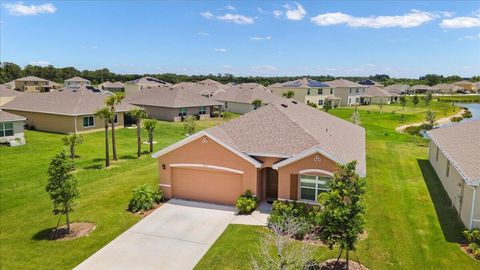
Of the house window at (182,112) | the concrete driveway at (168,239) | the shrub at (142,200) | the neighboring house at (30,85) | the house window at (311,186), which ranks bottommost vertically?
the concrete driveway at (168,239)

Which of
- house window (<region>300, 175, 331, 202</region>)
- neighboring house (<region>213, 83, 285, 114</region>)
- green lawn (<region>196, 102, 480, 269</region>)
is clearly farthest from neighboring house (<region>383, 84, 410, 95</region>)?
house window (<region>300, 175, 331, 202</region>)

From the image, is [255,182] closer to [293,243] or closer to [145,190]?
[293,243]

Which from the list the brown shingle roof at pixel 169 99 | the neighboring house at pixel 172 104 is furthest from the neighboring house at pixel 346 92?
the brown shingle roof at pixel 169 99

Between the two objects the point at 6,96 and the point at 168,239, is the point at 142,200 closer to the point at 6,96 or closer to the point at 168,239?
the point at 168,239

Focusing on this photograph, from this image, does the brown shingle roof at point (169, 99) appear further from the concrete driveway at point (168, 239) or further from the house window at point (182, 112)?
the concrete driveway at point (168, 239)

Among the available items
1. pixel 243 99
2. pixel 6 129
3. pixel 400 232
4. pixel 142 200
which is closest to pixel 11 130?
pixel 6 129

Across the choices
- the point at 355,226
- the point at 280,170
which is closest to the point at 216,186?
the point at 280,170
